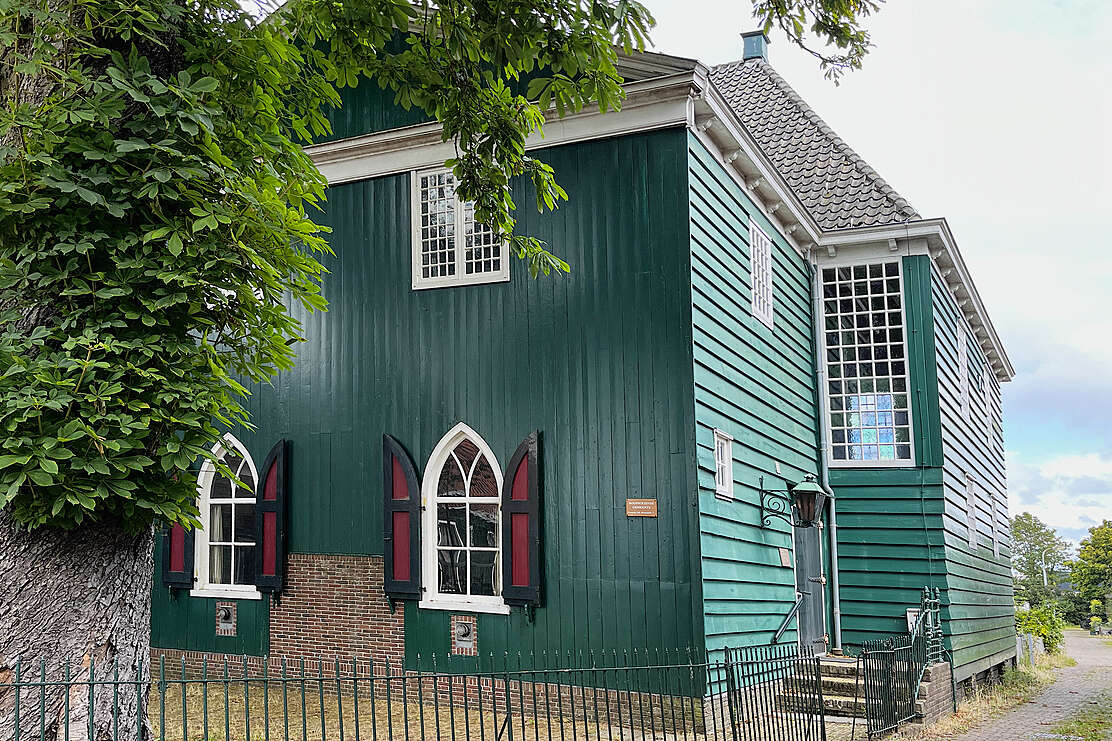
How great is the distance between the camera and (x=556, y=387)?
1188 centimetres

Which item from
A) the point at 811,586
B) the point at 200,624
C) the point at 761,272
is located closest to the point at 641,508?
the point at 761,272

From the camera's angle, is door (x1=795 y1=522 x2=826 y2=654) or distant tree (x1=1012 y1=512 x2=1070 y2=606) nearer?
door (x1=795 y1=522 x2=826 y2=654)

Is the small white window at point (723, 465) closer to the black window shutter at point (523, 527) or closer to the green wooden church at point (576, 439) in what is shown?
the green wooden church at point (576, 439)

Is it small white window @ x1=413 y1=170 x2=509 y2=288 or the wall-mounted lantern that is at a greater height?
small white window @ x1=413 y1=170 x2=509 y2=288

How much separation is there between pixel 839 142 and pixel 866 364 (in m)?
4.19

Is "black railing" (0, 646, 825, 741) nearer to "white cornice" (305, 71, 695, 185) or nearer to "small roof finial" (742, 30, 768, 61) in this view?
"white cornice" (305, 71, 695, 185)

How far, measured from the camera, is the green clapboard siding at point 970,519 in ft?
51.9

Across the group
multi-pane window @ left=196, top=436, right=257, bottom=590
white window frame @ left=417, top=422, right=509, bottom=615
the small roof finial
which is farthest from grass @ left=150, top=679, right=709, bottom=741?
the small roof finial

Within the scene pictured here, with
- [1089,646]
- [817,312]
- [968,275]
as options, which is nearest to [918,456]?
[817,312]

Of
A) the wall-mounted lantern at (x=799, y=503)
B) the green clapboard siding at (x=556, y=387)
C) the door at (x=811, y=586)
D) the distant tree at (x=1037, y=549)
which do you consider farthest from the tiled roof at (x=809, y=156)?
the distant tree at (x=1037, y=549)

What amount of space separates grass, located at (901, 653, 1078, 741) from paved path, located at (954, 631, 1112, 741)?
6.5 inches

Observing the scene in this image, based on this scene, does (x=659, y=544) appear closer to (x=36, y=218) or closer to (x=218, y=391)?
(x=218, y=391)

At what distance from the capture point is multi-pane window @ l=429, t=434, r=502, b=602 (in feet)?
39.1

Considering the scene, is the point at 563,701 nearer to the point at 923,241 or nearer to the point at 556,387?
the point at 556,387
